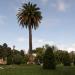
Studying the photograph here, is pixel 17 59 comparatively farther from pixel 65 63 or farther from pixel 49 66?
pixel 49 66

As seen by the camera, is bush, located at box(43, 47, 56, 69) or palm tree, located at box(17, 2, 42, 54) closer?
bush, located at box(43, 47, 56, 69)

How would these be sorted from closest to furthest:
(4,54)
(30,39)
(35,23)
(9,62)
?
(30,39), (35,23), (9,62), (4,54)

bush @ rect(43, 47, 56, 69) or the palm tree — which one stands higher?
the palm tree

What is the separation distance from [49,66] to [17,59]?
46.5 m

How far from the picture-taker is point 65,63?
79.0 meters

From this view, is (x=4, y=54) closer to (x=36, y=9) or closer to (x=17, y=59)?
(x=17, y=59)

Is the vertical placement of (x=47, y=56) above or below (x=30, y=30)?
below

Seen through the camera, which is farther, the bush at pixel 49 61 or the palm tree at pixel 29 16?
the palm tree at pixel 29 16

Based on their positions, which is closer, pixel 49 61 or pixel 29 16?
pixel 49 61

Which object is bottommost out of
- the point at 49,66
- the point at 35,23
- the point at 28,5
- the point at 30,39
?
the point at 49,66

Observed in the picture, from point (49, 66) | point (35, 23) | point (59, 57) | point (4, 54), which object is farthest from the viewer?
point (4, 54)

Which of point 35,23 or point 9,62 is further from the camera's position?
point 9,62

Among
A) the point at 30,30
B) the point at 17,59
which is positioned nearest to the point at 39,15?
the point at 30,30

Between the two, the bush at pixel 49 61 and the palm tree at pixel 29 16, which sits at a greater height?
the palm tree at pixel 29 16
